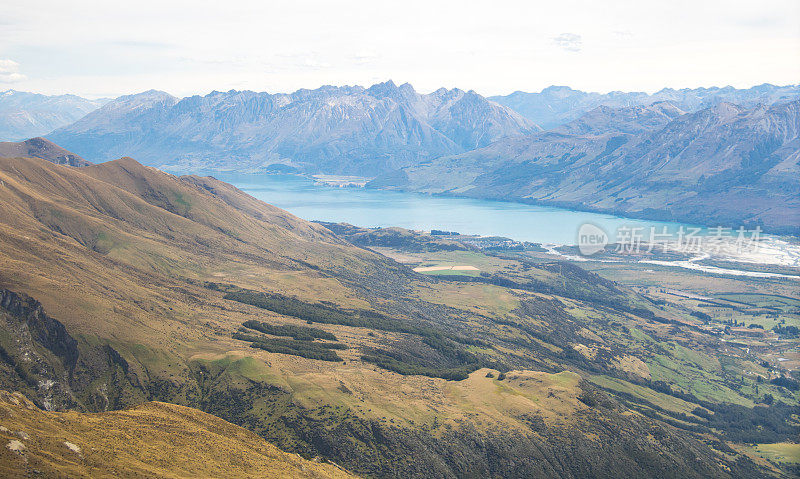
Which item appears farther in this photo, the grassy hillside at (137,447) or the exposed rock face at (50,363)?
the exposed rock face at (50,363)

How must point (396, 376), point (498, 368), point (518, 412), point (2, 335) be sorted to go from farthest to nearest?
point (498, 368) → point (396, 376) → point (518, 412) → point (2, 335)

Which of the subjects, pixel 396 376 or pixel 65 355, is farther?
pixel 396 376

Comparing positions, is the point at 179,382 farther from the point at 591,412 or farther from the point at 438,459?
the point at 591,412

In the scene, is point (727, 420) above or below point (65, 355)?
below

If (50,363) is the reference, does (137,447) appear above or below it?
above

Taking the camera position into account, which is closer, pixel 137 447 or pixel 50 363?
pixel 137 447

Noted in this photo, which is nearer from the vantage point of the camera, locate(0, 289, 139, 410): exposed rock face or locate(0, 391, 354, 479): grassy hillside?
locate(0, 391, 354, 479): grassy hillside

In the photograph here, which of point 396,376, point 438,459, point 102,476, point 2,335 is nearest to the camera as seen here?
point 102,476

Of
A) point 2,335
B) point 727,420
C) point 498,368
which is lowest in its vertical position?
point 727,420

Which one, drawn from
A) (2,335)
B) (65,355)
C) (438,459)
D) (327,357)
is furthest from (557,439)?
(2,335)

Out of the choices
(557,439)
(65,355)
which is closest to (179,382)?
(65,355)
